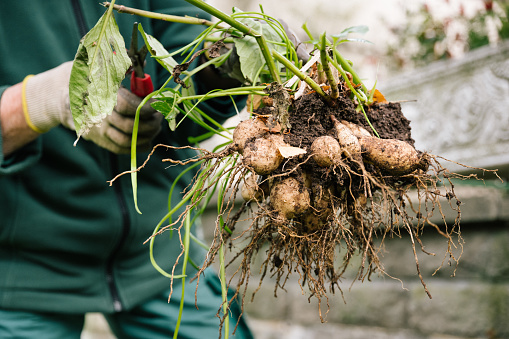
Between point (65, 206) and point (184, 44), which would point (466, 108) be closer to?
point (184, 44)

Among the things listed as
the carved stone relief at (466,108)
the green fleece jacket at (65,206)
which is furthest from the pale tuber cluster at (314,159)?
the carved stone relief at (466,108)

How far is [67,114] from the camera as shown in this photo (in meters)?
0.82

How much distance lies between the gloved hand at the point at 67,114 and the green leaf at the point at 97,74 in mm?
216

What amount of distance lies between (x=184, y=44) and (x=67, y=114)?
35 centimetres

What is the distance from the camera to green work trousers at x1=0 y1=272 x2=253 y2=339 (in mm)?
952

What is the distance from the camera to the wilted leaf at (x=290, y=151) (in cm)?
56

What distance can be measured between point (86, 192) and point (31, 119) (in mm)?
212

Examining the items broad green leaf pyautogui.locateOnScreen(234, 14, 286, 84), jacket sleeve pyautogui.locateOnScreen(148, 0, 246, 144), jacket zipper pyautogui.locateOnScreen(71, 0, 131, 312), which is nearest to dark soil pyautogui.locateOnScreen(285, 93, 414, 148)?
broad green leaf pyautogui.locateOnScreen(234, 14, 286, 84)

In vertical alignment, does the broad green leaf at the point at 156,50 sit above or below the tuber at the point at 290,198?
above

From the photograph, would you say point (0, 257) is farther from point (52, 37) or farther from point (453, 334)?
point (453, 334)

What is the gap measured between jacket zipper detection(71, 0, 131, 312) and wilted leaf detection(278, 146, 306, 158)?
0.52 m

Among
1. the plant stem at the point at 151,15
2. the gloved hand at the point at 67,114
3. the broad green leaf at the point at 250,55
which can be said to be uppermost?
the plant stem at the point at 151,15

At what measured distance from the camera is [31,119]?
2.69ft

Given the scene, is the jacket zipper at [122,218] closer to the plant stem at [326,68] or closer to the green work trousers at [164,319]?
the green work trousers at [164,319]
